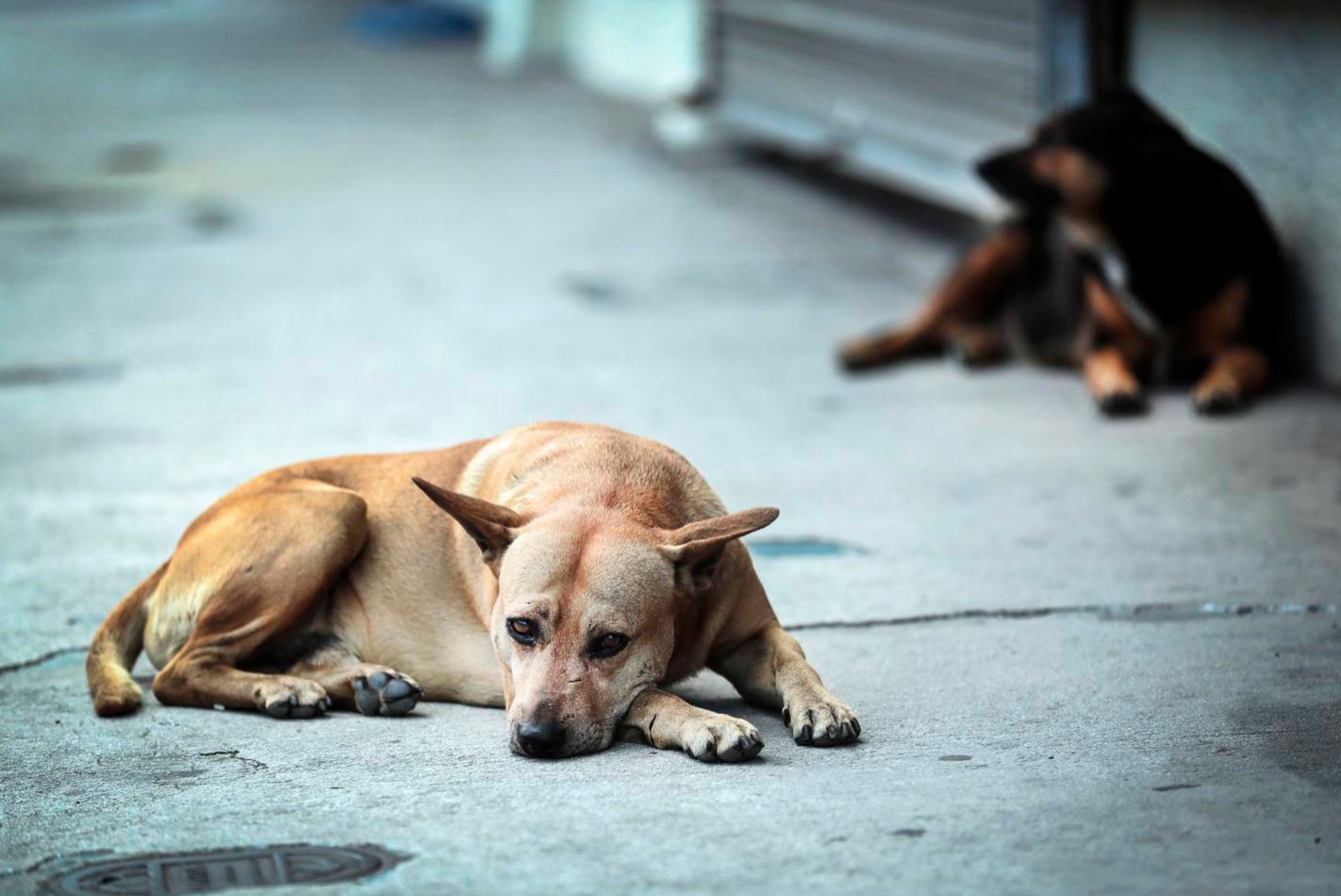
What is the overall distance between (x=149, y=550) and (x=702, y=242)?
6.32 m

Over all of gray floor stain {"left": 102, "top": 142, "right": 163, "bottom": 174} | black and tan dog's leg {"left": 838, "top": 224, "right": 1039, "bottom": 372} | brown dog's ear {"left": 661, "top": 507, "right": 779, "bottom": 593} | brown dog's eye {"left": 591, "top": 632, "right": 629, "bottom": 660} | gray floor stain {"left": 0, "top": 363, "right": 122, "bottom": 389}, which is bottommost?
gray floor stain {"left": 102, "top": 142, "right": 163, "bottom": 174}

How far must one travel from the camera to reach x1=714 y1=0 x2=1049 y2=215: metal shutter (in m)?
9.99

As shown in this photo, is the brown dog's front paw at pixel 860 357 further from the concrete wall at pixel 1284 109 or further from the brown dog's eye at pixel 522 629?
the brown dog's eye at pixel 522 629

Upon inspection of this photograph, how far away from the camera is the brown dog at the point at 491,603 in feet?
12.8

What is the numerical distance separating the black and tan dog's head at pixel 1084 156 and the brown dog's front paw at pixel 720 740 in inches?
183

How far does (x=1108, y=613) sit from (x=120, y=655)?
9.23 ft

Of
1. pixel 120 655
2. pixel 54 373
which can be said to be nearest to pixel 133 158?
pixel 54 373

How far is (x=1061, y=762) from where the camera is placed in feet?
12.4

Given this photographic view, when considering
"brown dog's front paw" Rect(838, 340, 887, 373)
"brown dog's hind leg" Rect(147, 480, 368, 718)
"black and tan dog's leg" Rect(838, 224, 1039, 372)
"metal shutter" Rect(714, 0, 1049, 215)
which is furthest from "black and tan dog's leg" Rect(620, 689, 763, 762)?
"metal shutter" Rect(714, 0, 1049, 215)

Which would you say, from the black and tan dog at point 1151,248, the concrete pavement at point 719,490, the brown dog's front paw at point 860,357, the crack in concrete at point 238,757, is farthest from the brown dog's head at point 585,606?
the brown dog's front paw at point 860,357

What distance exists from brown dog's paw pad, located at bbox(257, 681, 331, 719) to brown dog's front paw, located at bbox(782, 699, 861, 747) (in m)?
1.24

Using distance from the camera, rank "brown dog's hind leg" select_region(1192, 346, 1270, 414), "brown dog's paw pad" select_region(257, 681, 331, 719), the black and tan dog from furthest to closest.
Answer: the black and tan dog
"brown dog's hind leg" select_region(1192, 346, 1270, 414)
"brown dog's paw pad" select_region(257, 681, 331, 719)

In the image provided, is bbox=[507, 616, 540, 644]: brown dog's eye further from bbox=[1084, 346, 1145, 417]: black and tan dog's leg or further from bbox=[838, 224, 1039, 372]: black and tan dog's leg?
bbox=[838, 224, 1039, 372]: black and tan dog's leg

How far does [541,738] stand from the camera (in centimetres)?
384
